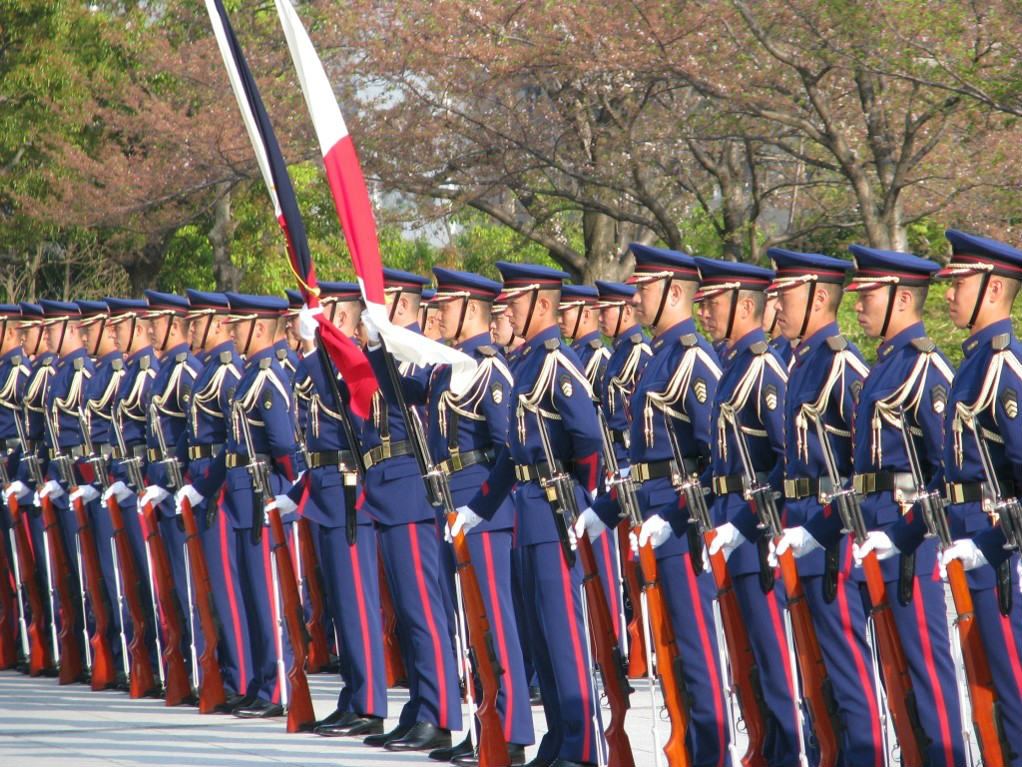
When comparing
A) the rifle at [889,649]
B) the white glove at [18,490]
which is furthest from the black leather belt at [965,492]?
the white glove at [18,490]

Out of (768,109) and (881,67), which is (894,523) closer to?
(881,67)

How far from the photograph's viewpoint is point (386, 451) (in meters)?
7.86

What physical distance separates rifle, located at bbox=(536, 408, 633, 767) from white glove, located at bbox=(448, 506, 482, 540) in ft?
1.40

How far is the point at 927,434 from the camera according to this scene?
18.7 feet

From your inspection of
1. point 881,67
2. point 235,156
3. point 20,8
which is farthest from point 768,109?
point 20,8

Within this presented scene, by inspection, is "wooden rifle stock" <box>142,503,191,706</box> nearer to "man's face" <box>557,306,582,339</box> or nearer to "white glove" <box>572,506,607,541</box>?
"man's face" <box>557,306,582,339</box>

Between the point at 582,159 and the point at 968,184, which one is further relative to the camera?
the point at 582,159

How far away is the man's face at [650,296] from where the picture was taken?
6754 millimetres

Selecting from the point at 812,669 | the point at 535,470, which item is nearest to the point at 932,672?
the point at 812,669

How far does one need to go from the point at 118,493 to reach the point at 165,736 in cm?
190

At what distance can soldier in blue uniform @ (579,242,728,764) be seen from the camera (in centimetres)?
633

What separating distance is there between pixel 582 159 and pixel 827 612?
424 inches

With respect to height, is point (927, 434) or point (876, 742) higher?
point (927, 434)

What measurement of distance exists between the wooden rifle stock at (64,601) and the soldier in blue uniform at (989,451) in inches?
247
